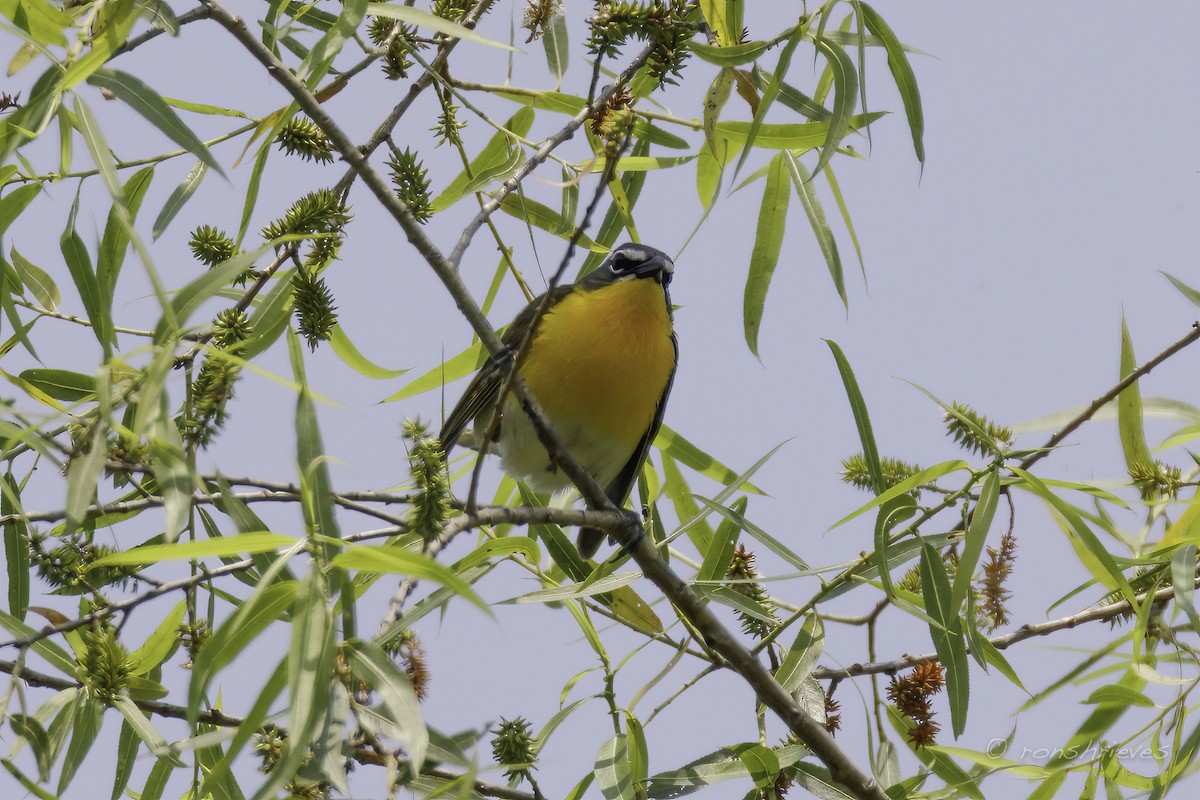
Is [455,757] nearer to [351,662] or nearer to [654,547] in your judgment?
[351,662]

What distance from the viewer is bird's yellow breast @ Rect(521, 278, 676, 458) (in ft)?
15.9

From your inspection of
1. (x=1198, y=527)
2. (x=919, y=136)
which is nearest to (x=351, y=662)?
(x=919, y=136)

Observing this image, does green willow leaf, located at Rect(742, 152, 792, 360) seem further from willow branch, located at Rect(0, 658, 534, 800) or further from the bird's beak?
the bird's beak

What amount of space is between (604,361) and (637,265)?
602 millimetres

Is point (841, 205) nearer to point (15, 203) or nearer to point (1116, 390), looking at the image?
point (1116, 390)

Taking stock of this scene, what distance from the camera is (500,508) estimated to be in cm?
277

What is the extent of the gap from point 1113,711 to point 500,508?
5.20ft

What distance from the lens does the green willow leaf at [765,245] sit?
317 cm

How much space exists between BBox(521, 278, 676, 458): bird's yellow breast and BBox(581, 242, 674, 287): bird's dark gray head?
0.06 m

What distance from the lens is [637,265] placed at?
17.2ft

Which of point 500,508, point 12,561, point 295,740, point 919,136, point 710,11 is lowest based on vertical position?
point 295,740

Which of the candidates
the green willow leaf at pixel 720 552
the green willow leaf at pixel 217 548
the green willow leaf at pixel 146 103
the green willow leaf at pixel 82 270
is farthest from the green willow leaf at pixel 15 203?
the green willow leaf at pixel 720 552

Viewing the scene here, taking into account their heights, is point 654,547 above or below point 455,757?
above

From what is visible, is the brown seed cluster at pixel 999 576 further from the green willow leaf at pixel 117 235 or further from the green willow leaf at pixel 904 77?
the green willow leaf at pixel 117 235
